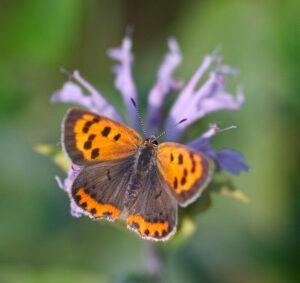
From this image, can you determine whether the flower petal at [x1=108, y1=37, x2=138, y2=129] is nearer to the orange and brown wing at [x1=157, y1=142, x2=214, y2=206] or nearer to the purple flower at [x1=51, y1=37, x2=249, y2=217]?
the purple flower at [x1=51, y1=37, x2=249, y2=217]

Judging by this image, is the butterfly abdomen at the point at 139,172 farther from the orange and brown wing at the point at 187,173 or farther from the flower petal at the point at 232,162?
the flower petal at the point at 232,162

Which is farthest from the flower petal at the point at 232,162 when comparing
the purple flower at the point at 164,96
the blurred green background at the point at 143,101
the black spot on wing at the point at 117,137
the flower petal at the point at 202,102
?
the blurred green background at the point at 143,101

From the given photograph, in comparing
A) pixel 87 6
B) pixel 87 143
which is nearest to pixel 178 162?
pixel 87 143

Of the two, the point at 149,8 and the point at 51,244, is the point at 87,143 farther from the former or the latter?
the point at 149,8

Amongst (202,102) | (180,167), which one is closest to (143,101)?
(202,102)

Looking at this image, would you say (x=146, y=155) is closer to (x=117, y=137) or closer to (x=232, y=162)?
(x=117, y=137)

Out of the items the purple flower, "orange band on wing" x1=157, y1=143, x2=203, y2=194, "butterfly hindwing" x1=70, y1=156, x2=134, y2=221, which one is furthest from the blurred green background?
"orange band on wing" x1=157, y1=143, x2=203, y2=194

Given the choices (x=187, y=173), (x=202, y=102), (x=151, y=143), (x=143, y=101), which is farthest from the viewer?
(x=143, y=101)
